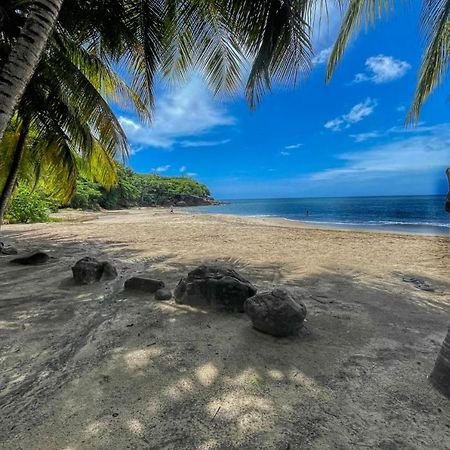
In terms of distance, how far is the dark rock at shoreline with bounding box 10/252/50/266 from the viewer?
5.60 m

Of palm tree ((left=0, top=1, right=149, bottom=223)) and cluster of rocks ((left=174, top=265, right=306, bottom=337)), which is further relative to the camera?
palm tree ((left=0, top=1, right=149, bottom=223))

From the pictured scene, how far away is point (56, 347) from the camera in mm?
2635

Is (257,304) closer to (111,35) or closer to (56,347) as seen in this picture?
(56,347)

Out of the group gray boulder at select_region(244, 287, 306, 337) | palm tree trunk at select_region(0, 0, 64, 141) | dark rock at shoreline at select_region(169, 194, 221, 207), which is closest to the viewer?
palm tree trunk at select_region(0, 0, 64, 141)

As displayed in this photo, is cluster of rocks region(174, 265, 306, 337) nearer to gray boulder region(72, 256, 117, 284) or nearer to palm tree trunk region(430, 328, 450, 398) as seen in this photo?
palm tree trunk region(430, 328, 450, 398)

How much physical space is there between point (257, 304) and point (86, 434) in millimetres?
1823

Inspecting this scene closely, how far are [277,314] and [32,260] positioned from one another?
206 inches

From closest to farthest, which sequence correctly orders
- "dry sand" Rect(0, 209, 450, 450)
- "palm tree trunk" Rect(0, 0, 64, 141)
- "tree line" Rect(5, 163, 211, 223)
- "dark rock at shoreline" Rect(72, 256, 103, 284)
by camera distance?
"dry sand" Rect(0, 209, 450, 450)
"palm tree trunk" Rect(0, 0, 64, 141)
"dark rock at shoreline" Rect(72, 256, 103, 284)
"tree line" Rect(5, 163, 211, 223)

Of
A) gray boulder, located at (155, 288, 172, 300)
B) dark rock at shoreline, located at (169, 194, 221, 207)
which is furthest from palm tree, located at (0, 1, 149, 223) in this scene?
dark rock at shoreline, located at (169, 194, 221, 207)

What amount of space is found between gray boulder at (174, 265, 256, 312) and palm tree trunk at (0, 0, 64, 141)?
2.50m

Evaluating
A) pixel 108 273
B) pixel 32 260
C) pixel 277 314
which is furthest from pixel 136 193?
pixel 277 314

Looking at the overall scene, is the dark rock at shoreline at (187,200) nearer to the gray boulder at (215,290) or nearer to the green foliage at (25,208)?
the green foliage at (25,208)

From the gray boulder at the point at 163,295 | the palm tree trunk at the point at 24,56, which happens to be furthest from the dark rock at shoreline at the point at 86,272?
the palm tree trunk at the point at 24,56

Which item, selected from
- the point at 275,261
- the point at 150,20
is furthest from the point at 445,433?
the point at 150,20
